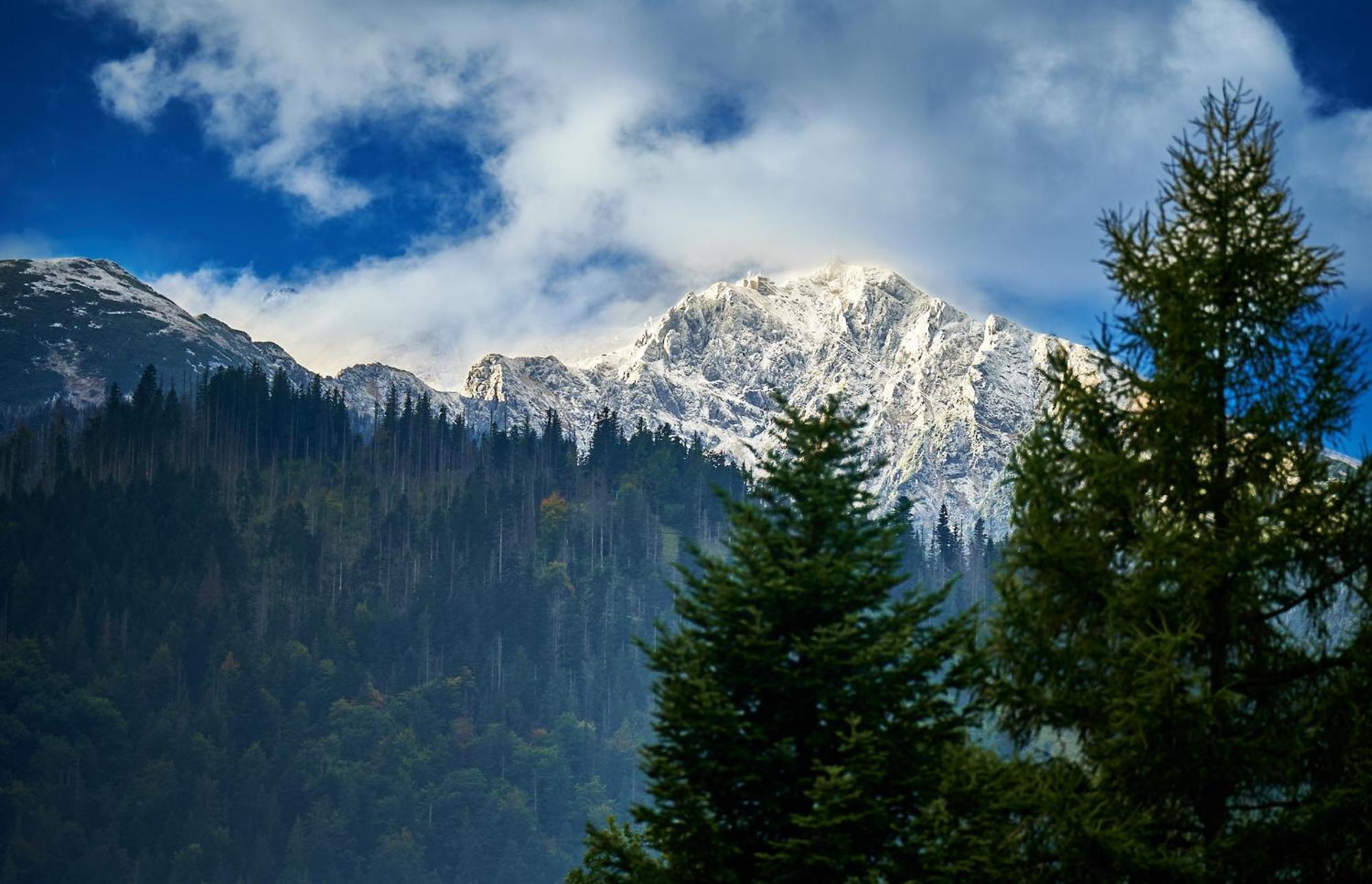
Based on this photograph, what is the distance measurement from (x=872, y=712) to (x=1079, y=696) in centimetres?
345

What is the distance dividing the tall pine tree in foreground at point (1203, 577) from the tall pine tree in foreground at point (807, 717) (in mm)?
1591

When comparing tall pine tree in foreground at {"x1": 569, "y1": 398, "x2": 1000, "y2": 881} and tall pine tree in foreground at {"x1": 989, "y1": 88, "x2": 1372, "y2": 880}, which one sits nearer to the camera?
tall pine tree in foreground at {"x1": 989, "y1": 88, "x2": 1372, "y2": 880}

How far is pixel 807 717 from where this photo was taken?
18.8 meters

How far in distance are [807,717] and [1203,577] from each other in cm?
606

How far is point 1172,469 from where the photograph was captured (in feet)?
51.6

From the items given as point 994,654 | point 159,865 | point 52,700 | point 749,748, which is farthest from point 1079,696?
point 52,700

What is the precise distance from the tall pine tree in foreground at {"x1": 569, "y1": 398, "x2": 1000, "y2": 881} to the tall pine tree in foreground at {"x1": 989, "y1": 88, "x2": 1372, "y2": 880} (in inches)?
62.6

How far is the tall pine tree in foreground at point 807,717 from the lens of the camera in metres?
17.2

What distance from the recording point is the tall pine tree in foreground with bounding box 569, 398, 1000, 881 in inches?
679

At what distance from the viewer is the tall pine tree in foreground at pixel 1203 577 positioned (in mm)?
14500

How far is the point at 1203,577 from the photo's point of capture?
14641 millimetres

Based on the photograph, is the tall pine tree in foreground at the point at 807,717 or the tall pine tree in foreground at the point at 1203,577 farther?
the tall pine tree in foreground at the point at 807,717

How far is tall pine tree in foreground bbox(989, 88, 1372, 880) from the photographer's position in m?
14.5

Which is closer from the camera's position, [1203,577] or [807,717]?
[1203,577]
